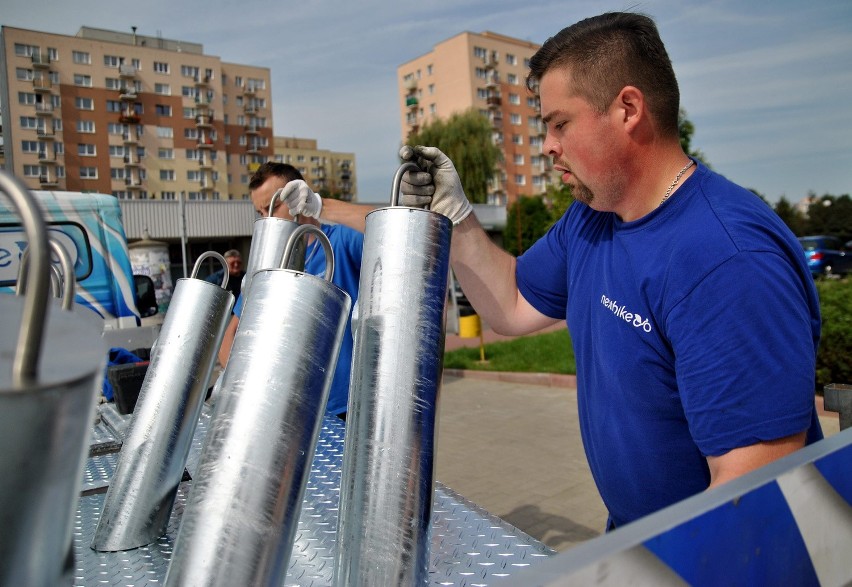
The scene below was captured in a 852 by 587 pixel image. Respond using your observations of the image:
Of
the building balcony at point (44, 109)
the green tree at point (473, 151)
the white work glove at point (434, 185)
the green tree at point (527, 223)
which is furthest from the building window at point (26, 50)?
the white work glove at point (434, 185)

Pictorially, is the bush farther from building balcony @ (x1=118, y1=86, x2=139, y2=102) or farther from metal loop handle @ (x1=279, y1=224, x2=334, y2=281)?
building balcony @ (x1=118, y1=86, x2=139, y2=102)

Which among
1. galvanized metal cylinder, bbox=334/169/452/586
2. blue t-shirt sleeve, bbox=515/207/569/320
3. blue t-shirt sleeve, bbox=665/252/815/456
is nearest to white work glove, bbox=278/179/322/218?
blue t-shirt sleeve, bbox=515/207/569/320

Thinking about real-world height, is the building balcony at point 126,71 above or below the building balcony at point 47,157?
above

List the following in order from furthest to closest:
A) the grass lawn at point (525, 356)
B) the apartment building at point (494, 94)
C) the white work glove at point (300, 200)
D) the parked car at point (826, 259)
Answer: the apartment building at point (494, 94) < the parked car at point (826, 259) < the grass lawn at point (525, 356) < the white work glove at point (300, 200)

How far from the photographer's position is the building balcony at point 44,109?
1989 inches

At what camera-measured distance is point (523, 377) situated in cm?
828

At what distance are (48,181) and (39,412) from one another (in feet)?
192

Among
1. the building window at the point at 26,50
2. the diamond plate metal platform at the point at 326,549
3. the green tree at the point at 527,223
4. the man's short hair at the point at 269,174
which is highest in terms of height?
the building window at the point at 26,50

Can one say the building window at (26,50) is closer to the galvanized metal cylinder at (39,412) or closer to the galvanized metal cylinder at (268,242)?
the galvanized metal cylinder at (268,242)

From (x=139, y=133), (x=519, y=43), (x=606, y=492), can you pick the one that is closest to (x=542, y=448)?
(x=606, y=492)

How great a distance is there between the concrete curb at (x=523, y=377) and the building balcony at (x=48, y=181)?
50880mm

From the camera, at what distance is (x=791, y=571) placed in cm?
81

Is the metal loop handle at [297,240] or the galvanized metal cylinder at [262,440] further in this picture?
the metal loop handle at [297,240]

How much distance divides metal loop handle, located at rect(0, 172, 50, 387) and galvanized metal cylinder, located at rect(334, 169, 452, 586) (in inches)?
19.6
